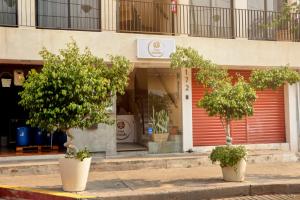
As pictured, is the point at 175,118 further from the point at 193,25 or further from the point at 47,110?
the point at 47,110

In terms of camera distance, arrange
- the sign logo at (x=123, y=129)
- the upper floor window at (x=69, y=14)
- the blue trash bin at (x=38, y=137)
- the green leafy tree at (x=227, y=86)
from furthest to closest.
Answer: the sign logo at (x=123, y=129) → the blue trash bin at (x=38, y=137) → the upper floor window at (x=69, y=14) → the green leafy tree at (x=227, y=86)

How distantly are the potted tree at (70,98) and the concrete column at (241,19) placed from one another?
684cm

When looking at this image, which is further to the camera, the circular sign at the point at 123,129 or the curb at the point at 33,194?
the circular sign at the point at 123,129

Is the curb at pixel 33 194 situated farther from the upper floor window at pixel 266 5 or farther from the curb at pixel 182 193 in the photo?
Result: the upper floor window at pixel 266 5

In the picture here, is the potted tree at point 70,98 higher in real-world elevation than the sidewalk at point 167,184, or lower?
higher

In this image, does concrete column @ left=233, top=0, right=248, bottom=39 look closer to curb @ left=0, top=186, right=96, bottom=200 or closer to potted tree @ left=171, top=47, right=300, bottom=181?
potted tree @ left=171, top=47, right=300, bottom=181

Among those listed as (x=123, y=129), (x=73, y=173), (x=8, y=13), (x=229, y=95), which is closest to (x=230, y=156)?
(x=229, y=95)

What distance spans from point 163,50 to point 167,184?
15.2 feet

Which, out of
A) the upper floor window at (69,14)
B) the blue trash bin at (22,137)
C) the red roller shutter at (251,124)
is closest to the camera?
the upper floor window at (69,14)

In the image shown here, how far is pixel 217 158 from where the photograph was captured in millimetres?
9555

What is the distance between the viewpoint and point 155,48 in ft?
40.4

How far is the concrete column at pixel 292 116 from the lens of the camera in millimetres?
14812

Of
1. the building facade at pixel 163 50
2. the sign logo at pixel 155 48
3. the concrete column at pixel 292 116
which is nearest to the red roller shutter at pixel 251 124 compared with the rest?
the building facade at pixel 163 50

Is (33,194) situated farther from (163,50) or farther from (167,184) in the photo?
(163,50)
